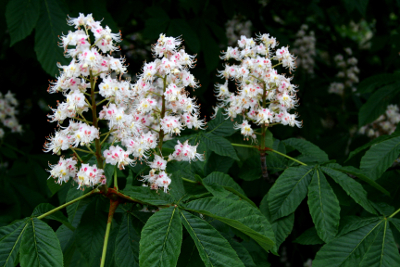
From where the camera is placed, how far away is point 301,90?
369 centimetres

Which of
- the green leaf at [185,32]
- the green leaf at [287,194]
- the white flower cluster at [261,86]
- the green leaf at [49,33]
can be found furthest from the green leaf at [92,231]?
the green leaf at [185,32]

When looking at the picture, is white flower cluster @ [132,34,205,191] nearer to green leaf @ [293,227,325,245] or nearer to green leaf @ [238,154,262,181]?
green leaf @ [238,154,262,181]

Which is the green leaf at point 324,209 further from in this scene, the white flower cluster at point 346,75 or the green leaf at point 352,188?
the white flower cluster at point 346,75

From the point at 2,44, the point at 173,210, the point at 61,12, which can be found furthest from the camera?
the point at 2,44

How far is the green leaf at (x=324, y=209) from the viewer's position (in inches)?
52.7

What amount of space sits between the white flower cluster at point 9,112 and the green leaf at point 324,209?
8.71 ft

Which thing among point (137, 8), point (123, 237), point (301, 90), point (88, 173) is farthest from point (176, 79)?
point (301, 90)

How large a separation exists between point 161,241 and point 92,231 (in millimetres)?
417

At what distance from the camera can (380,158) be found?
160cm

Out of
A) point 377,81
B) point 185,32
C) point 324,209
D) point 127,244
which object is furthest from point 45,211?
point 377,81

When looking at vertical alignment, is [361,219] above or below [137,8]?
below

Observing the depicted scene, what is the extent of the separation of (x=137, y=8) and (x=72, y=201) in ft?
6.57

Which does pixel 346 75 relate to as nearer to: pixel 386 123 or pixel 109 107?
pixel 386 123

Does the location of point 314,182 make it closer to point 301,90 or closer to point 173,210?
point 173,210
